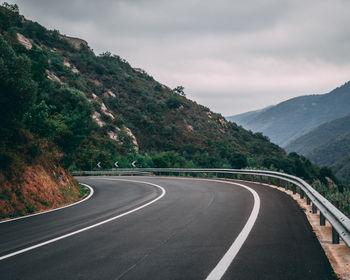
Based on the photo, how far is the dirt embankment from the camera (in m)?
11.5

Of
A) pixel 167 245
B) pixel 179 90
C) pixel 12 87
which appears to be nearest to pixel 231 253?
pixel 167 245

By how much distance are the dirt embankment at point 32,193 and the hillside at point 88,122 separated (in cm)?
6

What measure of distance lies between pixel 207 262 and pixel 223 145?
223ft

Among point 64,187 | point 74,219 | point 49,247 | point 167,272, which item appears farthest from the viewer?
point 64,187

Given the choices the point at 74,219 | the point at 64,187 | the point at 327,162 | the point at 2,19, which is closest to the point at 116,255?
the point at 74,219

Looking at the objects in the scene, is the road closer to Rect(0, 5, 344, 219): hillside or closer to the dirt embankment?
the dirt embankment

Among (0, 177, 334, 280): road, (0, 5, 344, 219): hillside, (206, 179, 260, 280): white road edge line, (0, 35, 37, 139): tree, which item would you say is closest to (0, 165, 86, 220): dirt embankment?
(0, 5, 344, 219): hillside

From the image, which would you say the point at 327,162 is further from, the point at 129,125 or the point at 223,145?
the point at 129,125

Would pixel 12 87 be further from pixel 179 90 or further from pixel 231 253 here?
pixel 179 90

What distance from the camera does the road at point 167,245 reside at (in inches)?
183

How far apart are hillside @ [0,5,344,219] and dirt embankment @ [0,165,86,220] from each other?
6 cm

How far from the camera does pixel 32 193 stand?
1316 cm

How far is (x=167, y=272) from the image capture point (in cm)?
459

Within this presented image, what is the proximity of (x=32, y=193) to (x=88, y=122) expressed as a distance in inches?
1288
